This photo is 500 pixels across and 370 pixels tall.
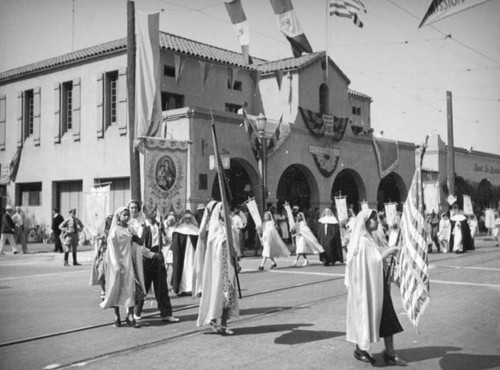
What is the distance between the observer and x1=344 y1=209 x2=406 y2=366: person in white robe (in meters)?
6.06

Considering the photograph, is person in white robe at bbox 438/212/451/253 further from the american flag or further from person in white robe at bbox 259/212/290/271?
the american flag

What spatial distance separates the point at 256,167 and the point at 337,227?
22.4ft

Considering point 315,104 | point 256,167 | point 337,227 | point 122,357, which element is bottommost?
point 122,357

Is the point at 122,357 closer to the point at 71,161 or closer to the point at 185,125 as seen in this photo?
the point at 185,125

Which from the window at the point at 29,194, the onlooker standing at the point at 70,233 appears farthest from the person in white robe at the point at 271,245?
the window at the point at 29,194

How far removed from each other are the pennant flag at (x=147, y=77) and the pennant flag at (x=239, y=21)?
228cm

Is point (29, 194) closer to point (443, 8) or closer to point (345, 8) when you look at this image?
point (345, 8)

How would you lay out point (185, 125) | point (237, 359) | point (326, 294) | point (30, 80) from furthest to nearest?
point (30, 80), point (185, 125), point (326, 294), point (237, 359)

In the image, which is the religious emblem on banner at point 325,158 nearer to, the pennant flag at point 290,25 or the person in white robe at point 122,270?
the pennant flag at point 290,25

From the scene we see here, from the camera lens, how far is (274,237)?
656 inches

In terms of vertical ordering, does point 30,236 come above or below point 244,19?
below

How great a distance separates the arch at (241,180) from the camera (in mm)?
23609

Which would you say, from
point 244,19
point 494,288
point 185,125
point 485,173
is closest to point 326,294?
point 494,288

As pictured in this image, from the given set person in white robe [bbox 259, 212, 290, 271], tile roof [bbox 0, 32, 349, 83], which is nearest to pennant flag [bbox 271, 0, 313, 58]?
person in white robe [bbox 259, 212, 290, 271]
